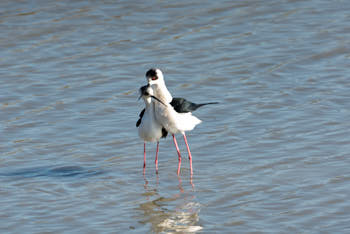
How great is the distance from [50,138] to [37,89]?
81.2 inches

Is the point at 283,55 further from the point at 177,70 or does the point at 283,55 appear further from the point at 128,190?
the point at 128,190

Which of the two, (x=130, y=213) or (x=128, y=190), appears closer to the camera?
(x=130, y=213)

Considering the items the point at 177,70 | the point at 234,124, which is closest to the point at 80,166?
the point at 234,124

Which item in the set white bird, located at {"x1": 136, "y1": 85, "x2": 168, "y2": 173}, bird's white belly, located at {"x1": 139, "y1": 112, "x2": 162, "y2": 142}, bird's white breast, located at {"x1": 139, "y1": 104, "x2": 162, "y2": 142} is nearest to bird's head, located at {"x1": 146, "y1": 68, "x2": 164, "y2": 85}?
white bird, located at {"x1": 136, "y1": 85, "x2": 168, "y2": 173}

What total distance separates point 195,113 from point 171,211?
10.9ft

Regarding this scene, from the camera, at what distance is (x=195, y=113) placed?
33.4 feet

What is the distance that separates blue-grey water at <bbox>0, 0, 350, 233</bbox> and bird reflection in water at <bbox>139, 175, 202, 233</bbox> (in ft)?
0.07

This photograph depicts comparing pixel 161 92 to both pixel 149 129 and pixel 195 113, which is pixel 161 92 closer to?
pixel 149 129

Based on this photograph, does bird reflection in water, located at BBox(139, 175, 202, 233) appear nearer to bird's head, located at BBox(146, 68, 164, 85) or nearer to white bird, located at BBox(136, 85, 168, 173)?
white bird, located at BBox(136, 85, 168, 173)

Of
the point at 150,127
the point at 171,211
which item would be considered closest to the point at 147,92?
the point at 150,127

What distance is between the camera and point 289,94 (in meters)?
10.4

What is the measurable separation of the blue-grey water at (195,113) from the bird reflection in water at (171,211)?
20 mm

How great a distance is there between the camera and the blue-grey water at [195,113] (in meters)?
6.97

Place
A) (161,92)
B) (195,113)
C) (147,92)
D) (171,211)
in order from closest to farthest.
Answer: (171,211) → (147,92) → (161,92) → (195,113)
